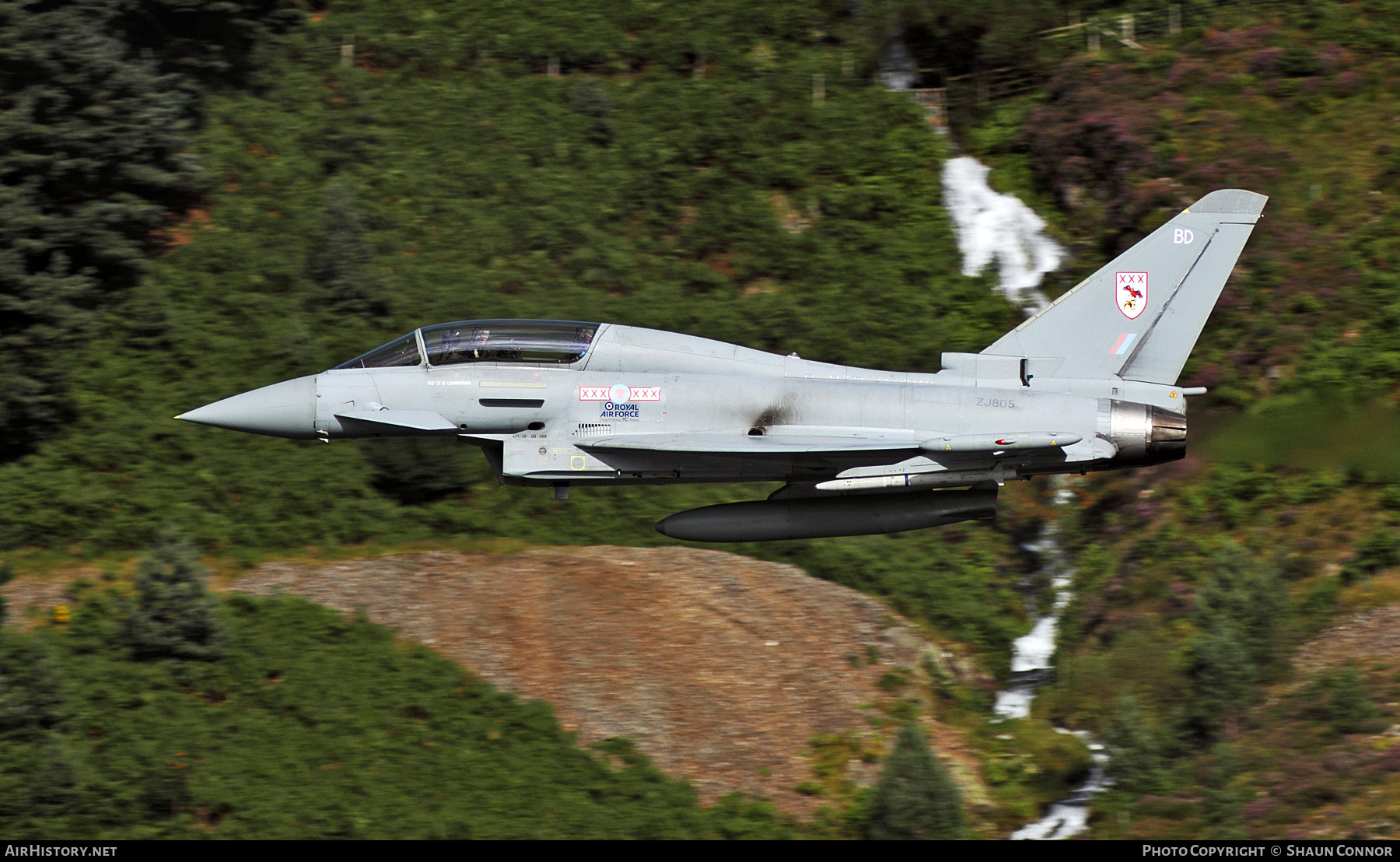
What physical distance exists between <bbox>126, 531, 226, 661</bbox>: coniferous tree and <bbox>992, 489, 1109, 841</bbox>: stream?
1372 centimetres

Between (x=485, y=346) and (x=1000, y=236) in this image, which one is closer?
(x=485, y=346)

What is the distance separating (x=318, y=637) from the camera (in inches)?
958

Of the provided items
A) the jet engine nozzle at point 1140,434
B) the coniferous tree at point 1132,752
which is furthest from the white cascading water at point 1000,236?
the jet engine nozzle at point 1140,434

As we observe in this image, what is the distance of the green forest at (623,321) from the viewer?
73.4 feet

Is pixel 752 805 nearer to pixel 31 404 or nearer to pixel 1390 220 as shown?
pixel 31 404

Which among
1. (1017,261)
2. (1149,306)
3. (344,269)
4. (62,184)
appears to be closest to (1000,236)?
(1017,261)

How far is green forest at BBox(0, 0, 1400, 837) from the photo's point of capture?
73.4 feet

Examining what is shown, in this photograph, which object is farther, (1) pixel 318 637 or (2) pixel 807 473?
(1) pixel 318 637

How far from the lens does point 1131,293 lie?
20281mm

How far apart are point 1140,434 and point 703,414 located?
5.81m

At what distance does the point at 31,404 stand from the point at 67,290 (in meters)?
2.83

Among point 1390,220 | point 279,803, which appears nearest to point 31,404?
point 279,803

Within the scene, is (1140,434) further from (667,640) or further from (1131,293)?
(667,640)

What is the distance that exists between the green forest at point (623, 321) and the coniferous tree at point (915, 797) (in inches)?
3.0
